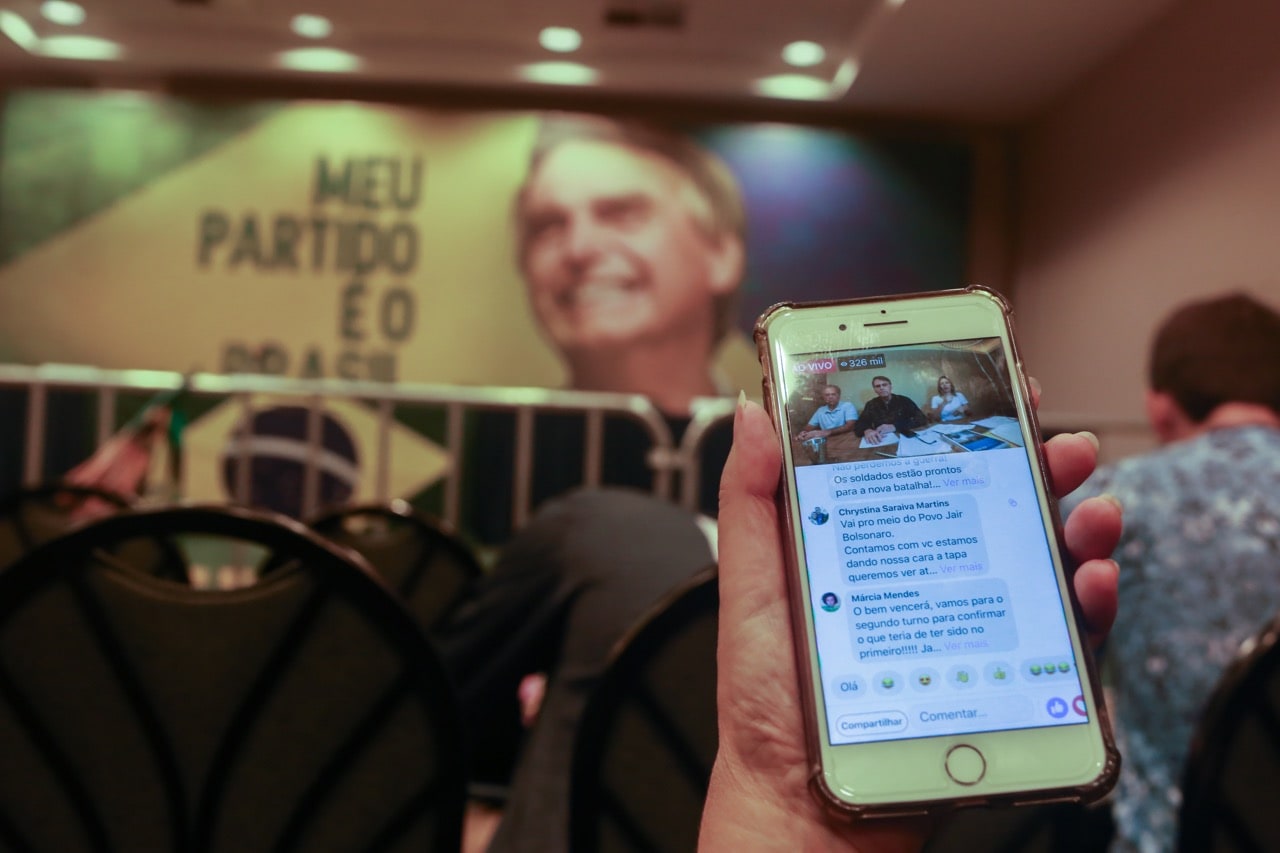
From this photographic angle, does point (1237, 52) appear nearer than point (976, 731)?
No

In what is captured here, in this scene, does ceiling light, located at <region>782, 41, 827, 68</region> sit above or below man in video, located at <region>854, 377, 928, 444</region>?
above

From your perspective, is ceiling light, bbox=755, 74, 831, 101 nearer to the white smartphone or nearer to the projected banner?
the projected banner

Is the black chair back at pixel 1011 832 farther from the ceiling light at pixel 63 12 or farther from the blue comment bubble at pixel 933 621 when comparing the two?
the ceiling light at pixel 63 12

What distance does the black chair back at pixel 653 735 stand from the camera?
844mm

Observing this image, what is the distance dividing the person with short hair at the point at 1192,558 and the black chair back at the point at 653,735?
38.1 inches

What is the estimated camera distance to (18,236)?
4.62m

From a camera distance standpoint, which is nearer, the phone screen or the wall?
the phone screen

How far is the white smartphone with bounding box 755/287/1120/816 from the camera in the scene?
52cm

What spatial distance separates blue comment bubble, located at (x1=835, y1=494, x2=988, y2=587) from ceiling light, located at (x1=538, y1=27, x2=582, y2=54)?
4.00 m

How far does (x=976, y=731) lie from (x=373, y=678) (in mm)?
515

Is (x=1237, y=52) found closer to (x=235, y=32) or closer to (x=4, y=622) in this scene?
(x=4, y=622)

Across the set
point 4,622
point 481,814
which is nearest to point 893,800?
point 4,622

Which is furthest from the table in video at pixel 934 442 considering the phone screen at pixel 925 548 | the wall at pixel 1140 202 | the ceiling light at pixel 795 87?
the ceiling light at pixel 795 87

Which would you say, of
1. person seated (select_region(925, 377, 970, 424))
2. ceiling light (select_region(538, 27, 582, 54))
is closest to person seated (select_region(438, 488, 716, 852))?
person seated (select_region(925, 377, 970, 424))
